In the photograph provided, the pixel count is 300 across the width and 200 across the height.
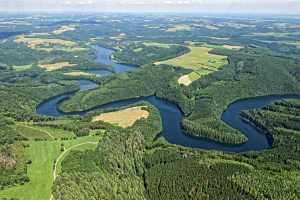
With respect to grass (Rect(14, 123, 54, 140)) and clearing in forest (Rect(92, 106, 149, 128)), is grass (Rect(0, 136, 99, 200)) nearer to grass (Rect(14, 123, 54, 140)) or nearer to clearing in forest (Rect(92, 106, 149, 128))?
grass (Rect(14, 123, 54, 140))

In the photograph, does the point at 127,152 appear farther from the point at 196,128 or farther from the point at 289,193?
the point at 289,193

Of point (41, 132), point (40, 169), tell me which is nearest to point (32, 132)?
point (41, 132)

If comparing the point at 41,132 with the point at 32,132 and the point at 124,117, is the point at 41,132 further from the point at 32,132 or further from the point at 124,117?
the point at 124,117

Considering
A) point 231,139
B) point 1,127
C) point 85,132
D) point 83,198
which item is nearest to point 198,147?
point 231,139

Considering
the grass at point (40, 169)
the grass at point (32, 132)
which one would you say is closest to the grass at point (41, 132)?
the grass at point (32, 132)

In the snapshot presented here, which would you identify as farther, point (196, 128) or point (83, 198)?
point (196, 128)
